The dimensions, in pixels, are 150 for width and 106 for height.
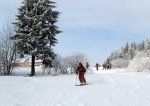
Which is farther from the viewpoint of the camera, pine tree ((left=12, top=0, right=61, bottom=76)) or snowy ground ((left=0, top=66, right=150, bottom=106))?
pine tree ((left=12, top=0, right=61, bottom=76))

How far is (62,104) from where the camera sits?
20625 millimetres

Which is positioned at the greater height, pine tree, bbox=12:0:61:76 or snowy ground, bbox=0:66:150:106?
pine tree, bbox=12:0:61:76

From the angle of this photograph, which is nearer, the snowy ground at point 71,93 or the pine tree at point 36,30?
the snowy ground at point 71,93

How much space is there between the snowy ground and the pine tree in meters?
10.9

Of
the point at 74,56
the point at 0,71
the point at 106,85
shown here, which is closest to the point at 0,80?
the point at 106,85

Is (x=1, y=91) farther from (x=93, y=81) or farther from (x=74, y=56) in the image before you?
(x=74, y=56)

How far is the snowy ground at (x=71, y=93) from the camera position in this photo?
835 inches

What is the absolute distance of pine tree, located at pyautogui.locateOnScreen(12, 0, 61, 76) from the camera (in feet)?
130

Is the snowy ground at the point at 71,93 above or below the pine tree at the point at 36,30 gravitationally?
below

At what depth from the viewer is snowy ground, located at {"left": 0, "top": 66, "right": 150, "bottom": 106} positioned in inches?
835

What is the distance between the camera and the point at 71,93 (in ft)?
77.8

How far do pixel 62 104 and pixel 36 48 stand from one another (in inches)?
771

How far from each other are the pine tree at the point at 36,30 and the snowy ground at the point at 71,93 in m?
10.9

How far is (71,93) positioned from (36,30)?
17.5 m
